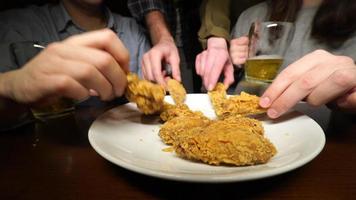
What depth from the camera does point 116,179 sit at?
0.52 m

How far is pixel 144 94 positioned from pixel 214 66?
1.11 feet

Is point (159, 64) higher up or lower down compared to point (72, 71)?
lower down

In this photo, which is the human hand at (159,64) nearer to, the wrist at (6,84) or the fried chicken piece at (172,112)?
the fried chicken piece at (172,112)

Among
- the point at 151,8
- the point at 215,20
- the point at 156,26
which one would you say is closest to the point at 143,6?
the point at 151,8

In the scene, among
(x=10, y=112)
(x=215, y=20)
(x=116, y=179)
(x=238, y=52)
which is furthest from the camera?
(x=215, y=20)

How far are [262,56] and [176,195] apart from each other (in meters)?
0.61

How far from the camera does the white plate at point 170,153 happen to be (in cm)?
45

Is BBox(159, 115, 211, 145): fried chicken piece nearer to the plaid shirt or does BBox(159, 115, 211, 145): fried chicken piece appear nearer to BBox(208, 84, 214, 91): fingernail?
BBox(208, 84, 214, 91): fingernail

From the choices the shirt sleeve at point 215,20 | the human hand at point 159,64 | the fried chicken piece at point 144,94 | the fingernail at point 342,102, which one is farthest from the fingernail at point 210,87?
the shirt sleeve at point 215,20

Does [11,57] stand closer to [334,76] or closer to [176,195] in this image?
[176,195]

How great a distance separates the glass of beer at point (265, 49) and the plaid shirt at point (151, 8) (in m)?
0.87

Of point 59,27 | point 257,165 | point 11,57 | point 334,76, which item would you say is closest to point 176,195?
point 257,165

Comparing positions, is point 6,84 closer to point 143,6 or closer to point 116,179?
point 116,179

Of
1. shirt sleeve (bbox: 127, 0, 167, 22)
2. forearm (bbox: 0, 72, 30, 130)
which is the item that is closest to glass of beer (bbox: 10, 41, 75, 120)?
forearm (bbox: 0, 72, 30, 130)
